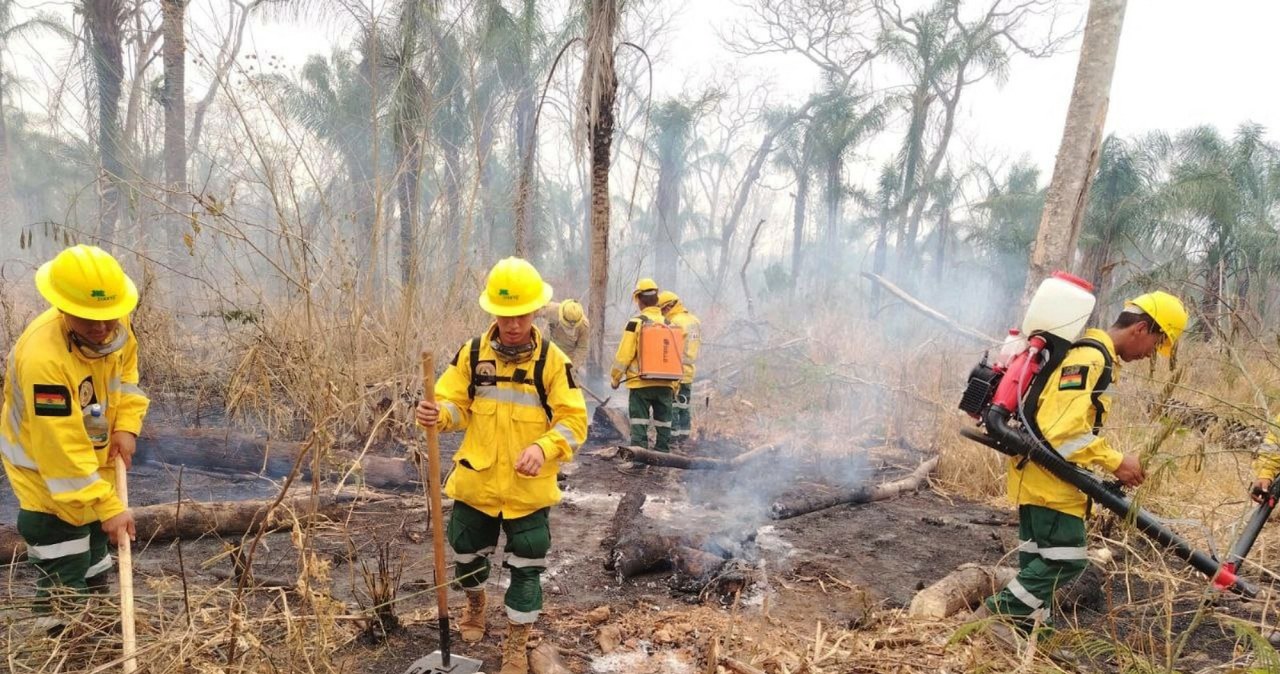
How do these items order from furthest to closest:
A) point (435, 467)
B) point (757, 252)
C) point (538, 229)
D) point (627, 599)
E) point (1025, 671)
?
point (757, 252)
point (538, 229)
point (627, 599)
point (435, 467)
point (1025, 671)

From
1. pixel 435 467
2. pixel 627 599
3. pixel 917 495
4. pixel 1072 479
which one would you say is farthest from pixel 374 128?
pixel 917 495

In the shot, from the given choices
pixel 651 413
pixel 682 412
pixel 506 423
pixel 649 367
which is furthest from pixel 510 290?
pixel 682 412

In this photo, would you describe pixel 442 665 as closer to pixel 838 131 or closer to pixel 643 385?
pixel 643 385

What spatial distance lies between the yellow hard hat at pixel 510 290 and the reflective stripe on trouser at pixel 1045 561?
107 inches

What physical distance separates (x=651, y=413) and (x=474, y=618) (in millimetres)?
4467

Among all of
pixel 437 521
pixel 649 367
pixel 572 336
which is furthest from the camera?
pixel 572 336

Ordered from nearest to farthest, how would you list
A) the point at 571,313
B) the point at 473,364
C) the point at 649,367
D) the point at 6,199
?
the point at 473,364, the point at 649,367, the point at 571,313, the point at 6,199

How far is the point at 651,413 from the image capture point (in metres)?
7.78

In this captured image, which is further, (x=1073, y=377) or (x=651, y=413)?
(x=651, y=413)

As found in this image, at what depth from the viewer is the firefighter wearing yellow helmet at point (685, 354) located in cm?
773

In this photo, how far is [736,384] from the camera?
1131 centimetres

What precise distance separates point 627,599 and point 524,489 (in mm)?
1395

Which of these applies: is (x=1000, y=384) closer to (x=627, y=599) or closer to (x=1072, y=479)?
(x=1072, y=479)

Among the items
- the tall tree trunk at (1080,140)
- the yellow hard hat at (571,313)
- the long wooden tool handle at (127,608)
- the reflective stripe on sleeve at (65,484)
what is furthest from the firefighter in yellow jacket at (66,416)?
the tall tree trunk at (1080,140)
